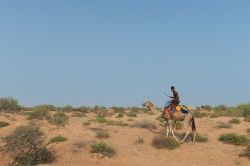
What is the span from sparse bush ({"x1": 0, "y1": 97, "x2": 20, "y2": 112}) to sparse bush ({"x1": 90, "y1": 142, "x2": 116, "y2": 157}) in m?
19.6

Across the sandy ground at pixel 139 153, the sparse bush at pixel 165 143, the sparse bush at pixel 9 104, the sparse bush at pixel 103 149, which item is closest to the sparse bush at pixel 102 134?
the sandy ground at pixel 139 153

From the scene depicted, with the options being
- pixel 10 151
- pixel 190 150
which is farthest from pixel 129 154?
pixel 10 151

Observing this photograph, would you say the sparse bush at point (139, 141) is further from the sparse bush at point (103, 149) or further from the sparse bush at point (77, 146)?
the sparse bush at point (77, 146)

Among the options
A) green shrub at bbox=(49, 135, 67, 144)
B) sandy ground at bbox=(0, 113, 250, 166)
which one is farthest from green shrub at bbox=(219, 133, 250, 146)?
green shrub at bbox=(49, 135, 67, 144)

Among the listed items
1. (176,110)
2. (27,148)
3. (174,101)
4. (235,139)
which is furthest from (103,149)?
(235,139)

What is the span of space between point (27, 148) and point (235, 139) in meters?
9.96

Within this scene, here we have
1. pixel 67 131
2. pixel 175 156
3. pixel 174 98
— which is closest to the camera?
pixel 175 156

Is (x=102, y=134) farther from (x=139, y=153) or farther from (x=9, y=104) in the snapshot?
(x=9, y=104)

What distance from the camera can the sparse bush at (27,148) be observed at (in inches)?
755

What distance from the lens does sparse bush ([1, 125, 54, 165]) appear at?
62.9ft

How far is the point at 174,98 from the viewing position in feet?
70.3

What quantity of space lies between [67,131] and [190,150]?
7798mm

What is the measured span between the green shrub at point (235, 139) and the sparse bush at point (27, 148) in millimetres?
8600

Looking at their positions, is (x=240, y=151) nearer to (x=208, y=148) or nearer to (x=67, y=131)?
(x=208, y=148)
